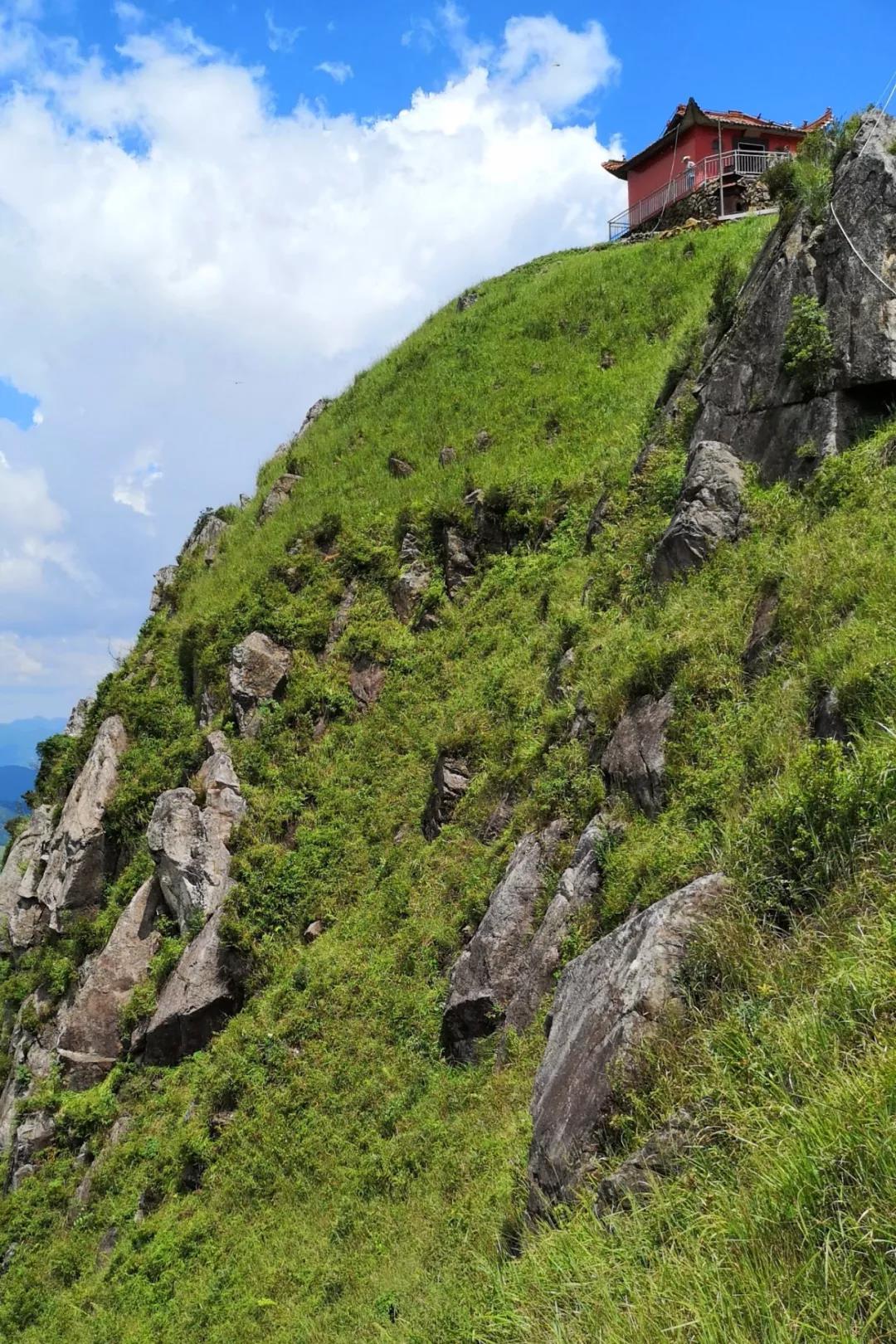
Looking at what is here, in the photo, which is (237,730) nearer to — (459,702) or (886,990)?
(459,702)

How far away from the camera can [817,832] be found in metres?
5.30

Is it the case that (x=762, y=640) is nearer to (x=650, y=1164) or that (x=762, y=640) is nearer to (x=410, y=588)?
(x=650, y=1164)

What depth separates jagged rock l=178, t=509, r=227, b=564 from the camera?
26545mm

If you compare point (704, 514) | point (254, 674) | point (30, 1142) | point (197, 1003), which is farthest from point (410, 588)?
point (30, 1142)

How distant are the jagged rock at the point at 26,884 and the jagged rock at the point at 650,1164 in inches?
708

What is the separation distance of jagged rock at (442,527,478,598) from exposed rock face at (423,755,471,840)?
6.28m

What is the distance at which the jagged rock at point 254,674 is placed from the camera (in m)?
18.1

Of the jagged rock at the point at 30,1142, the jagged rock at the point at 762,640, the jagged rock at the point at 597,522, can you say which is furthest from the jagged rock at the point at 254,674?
the jagged rock at the point at 762,640

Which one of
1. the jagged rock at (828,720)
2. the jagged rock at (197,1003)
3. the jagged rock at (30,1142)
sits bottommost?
the jagged rock at (30,1142)

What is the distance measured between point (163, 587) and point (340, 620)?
10.5 metres

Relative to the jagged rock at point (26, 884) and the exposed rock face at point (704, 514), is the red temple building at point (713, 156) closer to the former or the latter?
the exposed rock face at point (704, 514)

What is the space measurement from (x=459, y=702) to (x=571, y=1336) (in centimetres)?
1216

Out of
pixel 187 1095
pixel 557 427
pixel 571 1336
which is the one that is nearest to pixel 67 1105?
pixel 187 1095

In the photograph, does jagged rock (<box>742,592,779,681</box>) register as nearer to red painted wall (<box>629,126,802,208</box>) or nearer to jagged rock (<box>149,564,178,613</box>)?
jagged rock (<box>149,564,178,613</box>)
